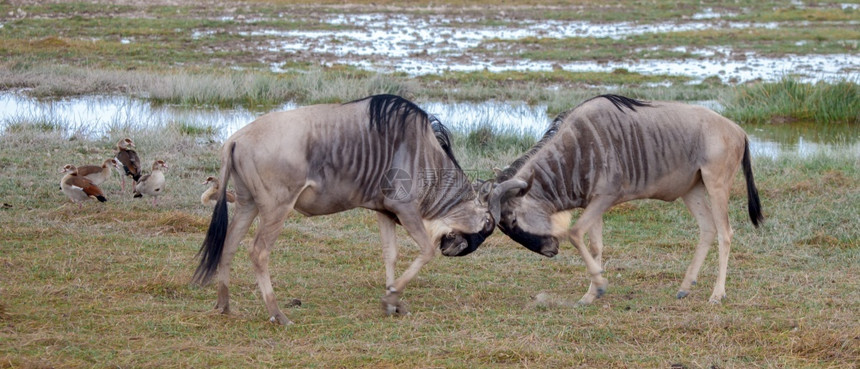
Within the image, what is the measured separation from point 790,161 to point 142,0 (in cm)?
2983

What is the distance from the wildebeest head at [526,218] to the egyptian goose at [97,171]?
4561mm

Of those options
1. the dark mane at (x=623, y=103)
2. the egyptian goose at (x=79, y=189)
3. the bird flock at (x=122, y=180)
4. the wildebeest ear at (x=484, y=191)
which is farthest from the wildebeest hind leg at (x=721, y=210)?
the egyptian goose at (x=79, y=189)

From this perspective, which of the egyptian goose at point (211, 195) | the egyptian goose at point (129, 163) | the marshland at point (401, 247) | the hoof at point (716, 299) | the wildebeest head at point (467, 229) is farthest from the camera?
the egyptian goose at point (129, 163)

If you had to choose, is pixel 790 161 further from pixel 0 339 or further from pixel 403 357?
pixel 0 339

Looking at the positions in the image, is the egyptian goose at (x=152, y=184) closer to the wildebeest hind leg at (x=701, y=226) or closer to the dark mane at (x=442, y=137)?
the dark mane at (x=442, y=137)

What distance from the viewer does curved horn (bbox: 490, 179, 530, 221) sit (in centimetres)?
645

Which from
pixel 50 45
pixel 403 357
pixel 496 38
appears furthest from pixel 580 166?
pixel 496 38

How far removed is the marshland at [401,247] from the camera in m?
5.21

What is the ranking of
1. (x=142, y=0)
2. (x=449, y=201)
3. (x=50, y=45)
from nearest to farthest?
1. (x=449, y=201)
2. (x=50, y=45)
3. (x=142, y=0)

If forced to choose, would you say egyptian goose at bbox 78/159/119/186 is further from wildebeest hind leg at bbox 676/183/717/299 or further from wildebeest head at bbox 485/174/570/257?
wildebeest hind leg at bbox 676/183/717/299

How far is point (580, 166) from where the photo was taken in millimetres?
6688

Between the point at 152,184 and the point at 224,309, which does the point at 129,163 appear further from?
the point at 224,309

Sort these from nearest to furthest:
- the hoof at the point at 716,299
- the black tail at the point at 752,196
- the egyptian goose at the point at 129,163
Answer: the hoof at the point at 716,299 → the black tail at the point at 752,196 → the egyptian goose at the point at 129,163

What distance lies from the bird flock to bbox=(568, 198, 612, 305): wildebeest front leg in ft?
12.3
